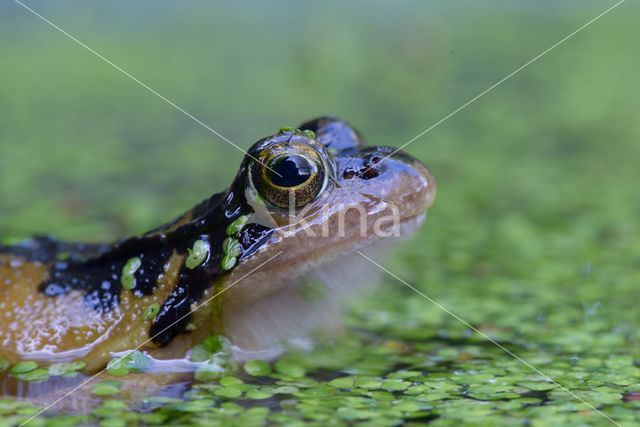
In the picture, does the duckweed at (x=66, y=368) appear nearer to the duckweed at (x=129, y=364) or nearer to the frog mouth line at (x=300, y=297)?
the duckweed at (x=129, y=364)

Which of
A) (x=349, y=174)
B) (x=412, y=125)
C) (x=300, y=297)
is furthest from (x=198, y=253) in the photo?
(x=412, y=125)

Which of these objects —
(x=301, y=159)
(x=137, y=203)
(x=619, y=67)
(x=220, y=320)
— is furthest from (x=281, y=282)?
(x=619, y=67)

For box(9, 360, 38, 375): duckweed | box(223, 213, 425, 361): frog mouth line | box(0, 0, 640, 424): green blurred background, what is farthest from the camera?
box(0, 0, 640, 424): green blurred background

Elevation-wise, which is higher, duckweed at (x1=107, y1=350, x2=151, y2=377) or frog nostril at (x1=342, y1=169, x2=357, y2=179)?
frog nostril at (x1=342, y1=169, x2=357, y2=179)

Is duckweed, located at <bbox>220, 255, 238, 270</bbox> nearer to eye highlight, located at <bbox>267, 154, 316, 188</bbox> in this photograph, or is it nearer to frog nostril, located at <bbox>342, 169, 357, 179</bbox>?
eye highlight, located at <bbox>267, 154, 316, 188</bbox>

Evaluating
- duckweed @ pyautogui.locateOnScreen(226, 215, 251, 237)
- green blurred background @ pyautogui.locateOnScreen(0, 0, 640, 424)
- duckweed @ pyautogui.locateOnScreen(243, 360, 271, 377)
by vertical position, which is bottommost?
duckweed @ pyautogui.locateOnScreen(243, 360, 271, 377)

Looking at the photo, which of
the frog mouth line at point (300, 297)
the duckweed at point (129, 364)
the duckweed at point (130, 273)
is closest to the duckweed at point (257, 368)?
the frog mouth line at point (300, 297)

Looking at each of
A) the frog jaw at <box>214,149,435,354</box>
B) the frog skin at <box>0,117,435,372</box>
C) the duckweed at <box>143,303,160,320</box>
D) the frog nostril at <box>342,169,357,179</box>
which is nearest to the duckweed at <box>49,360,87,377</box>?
the frog skin at <box>0,117,435,372</box>

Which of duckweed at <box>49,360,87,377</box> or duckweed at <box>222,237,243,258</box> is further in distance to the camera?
duckweed at <box>49,360,87,377</box>

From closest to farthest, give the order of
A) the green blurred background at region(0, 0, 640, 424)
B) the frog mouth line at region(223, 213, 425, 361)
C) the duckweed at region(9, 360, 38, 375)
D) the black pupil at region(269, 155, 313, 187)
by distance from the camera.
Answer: the black pupil at region(269, 155, 313, 187)
the frog mouth line at region(223, 213, 425, 361)
the duckweed at region(9, 360, 38, 375)
the green blurred background at region(0, 0, 640, 424)
